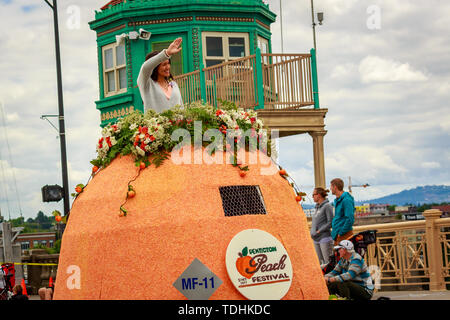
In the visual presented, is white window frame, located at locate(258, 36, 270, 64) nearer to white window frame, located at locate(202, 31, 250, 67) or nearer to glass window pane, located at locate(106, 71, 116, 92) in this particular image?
white window frame, located at locate(202, 31, 250, 67)

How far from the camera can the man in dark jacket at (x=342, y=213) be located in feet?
30.9

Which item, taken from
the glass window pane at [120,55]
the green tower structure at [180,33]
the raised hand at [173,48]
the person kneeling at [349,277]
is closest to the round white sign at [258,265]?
the raised hand at [173,48]

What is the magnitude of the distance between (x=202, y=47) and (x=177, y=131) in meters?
13.3

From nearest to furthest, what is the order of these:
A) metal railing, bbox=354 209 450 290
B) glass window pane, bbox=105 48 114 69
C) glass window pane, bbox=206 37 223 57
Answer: metal railing, bbox=354 209 450 290 → glass window pane, bbox=206 37 223 57 → glass window pane, bbox=105 48 114 69

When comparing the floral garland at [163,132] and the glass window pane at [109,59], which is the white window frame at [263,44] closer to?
the glass window pane at [109,59]

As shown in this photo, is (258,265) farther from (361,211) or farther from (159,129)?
(361,211)

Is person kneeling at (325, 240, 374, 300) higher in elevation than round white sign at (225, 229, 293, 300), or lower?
lower

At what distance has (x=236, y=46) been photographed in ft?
61.2

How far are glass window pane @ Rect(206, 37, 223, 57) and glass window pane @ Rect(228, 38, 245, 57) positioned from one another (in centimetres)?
28

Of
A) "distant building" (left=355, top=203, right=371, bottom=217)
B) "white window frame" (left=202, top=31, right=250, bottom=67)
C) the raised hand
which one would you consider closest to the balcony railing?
"white window frame" (left=202, top=31, right=250, bottom=67)

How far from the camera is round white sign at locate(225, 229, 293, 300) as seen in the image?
15.8ft

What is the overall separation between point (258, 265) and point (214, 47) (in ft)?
46.7
